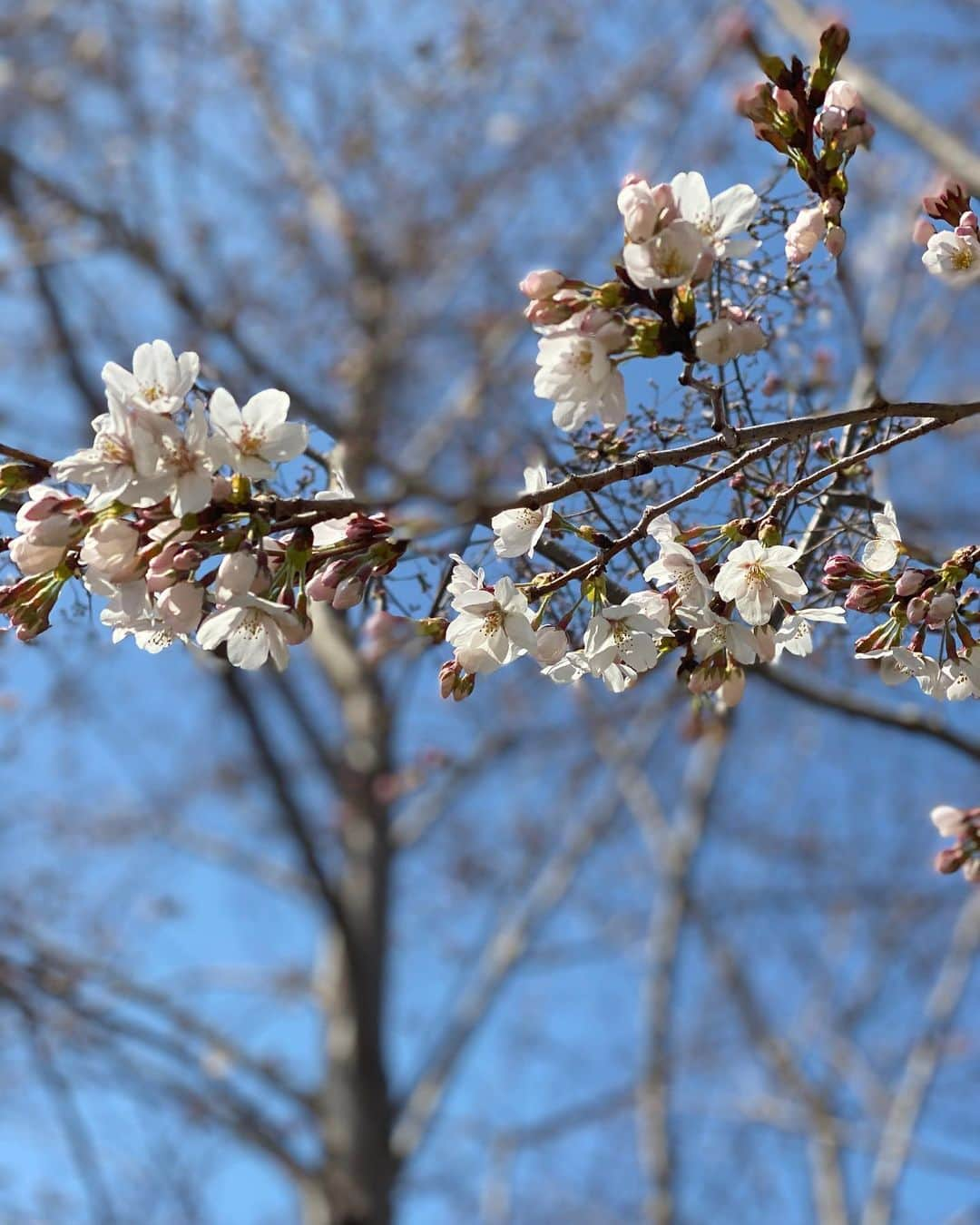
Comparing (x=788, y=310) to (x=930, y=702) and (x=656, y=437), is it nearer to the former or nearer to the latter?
(x=656, y=437)

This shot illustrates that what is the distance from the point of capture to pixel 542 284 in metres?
1.11

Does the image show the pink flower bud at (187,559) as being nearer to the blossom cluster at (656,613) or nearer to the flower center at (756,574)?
the blossom cluster at (656,613)

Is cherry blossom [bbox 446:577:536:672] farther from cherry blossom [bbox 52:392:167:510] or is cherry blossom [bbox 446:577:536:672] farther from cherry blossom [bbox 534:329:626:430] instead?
cherry blossom [bbox 52:392:167:510]

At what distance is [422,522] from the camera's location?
1150mm

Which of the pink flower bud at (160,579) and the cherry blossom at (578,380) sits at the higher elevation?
the cherry blossom at (578,380)

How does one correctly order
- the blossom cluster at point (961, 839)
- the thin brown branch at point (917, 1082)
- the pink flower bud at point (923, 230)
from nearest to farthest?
the pink flower bud at point (923, 230) < the blossom cluster at point (961, 839) < the thin brown branch at point (917, 1082)

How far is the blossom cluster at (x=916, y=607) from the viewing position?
1296 mm

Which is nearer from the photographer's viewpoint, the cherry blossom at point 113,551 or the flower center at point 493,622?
the cherry blossom at point 113,551

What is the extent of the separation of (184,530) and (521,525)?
15.2 inches

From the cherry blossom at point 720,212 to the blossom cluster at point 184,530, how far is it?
1.55 ft

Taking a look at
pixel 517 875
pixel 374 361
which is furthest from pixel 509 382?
pixel 517 875

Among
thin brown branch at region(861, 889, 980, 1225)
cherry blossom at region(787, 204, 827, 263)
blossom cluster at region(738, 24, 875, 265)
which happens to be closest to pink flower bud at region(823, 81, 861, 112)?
blossom cluster at region(738, 24, 875, 265)

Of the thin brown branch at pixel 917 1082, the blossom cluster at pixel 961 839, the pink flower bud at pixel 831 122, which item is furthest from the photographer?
the thin brown branch at pixel 917 1082

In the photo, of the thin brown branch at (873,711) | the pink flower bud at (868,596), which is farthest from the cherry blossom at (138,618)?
the thin brown branch at (873,711)
